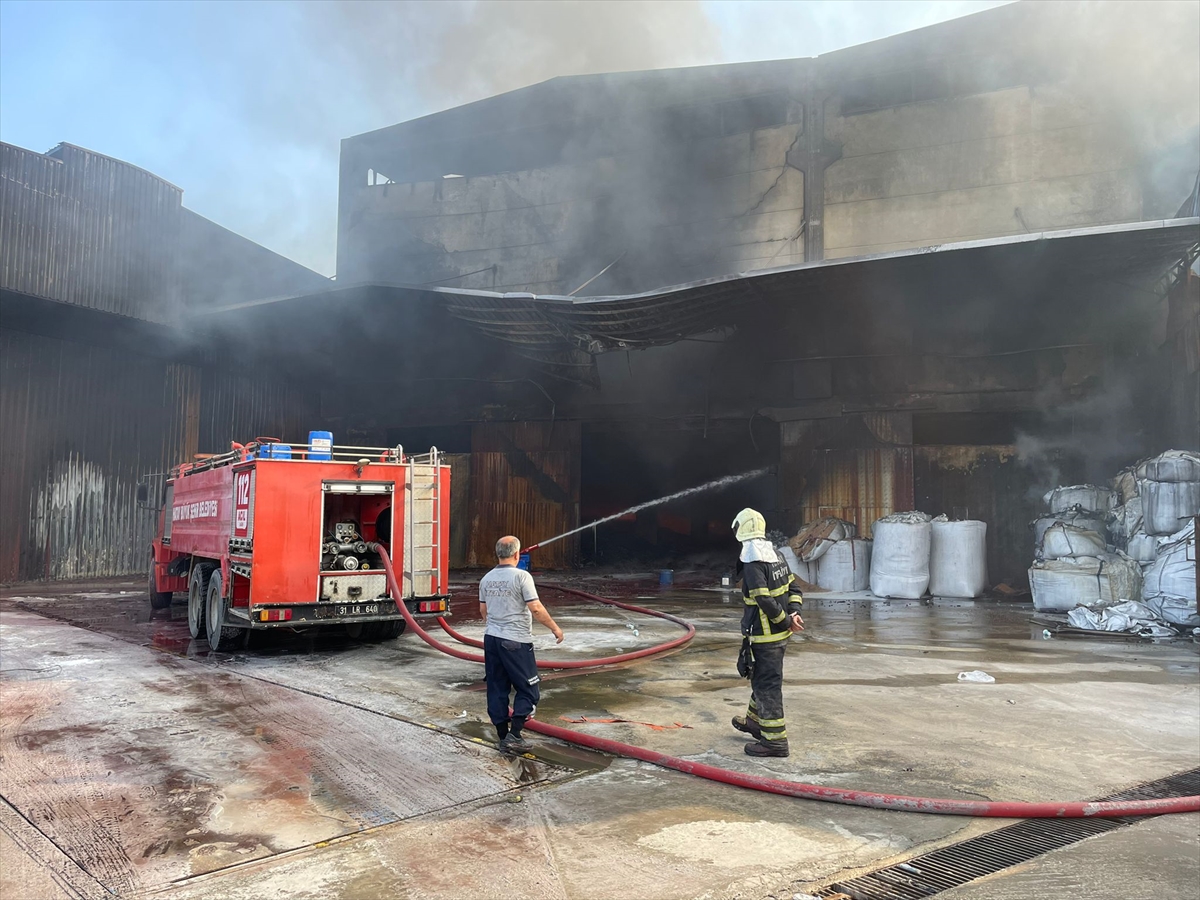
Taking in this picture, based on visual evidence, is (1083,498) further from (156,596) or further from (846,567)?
(156,596)

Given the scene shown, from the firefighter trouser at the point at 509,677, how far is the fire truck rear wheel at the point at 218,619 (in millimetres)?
4317

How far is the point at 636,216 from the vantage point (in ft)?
63.6

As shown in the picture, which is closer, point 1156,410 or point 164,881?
point 164,881

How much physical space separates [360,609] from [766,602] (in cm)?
461

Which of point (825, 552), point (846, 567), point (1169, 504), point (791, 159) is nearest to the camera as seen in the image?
point (1169, 504)

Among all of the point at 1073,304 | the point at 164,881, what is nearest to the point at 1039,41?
the point at 1073,304

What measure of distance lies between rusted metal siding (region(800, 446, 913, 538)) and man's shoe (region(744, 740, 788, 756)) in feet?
35.4

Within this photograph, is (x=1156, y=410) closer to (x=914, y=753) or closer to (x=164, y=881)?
(x=914, y=753)

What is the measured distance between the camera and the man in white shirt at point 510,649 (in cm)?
440

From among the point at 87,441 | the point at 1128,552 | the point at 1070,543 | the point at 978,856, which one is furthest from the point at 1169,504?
the point at 87,441

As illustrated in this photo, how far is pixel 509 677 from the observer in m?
4.51

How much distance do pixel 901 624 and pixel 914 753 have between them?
236 inches

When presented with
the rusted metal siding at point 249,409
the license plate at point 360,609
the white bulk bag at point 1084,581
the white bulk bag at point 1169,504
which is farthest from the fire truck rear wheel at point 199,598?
the white bulk bag at point 1169,504

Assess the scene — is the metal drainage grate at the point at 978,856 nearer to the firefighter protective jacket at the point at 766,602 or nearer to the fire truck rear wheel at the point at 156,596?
the firefighter protective jacket at the point at 766,602
